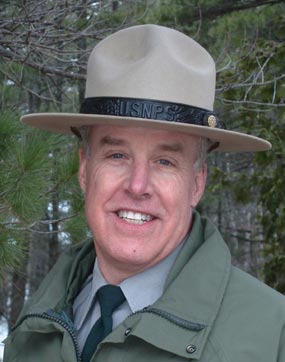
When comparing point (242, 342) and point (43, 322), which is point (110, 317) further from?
point (242, 342)

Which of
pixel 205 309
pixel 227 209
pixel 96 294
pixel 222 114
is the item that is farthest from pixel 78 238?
pixel 227 209

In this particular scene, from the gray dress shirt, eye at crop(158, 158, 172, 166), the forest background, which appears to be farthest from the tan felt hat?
the forest background

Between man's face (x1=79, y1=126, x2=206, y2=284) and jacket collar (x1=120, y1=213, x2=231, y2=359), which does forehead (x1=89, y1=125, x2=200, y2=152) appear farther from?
jacket collar (x1=120, y1=213, x2=231, y2=359)

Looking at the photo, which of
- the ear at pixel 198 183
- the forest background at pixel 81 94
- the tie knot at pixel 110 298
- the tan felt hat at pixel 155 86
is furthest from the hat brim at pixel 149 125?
the forest background at pixel 81 94

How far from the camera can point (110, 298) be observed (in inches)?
85.3

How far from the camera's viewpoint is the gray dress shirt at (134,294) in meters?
2.12

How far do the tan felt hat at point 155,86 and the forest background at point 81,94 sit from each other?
1.28 m

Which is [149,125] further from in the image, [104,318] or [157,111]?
[104,318]

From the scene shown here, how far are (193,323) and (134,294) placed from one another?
0.26 metres

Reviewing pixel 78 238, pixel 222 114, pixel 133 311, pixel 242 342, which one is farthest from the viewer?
pixel 222 114

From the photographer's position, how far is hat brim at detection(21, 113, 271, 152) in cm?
207

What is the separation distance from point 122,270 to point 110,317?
149mm

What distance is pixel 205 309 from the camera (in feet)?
6.44

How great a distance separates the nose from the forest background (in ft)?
4.57
